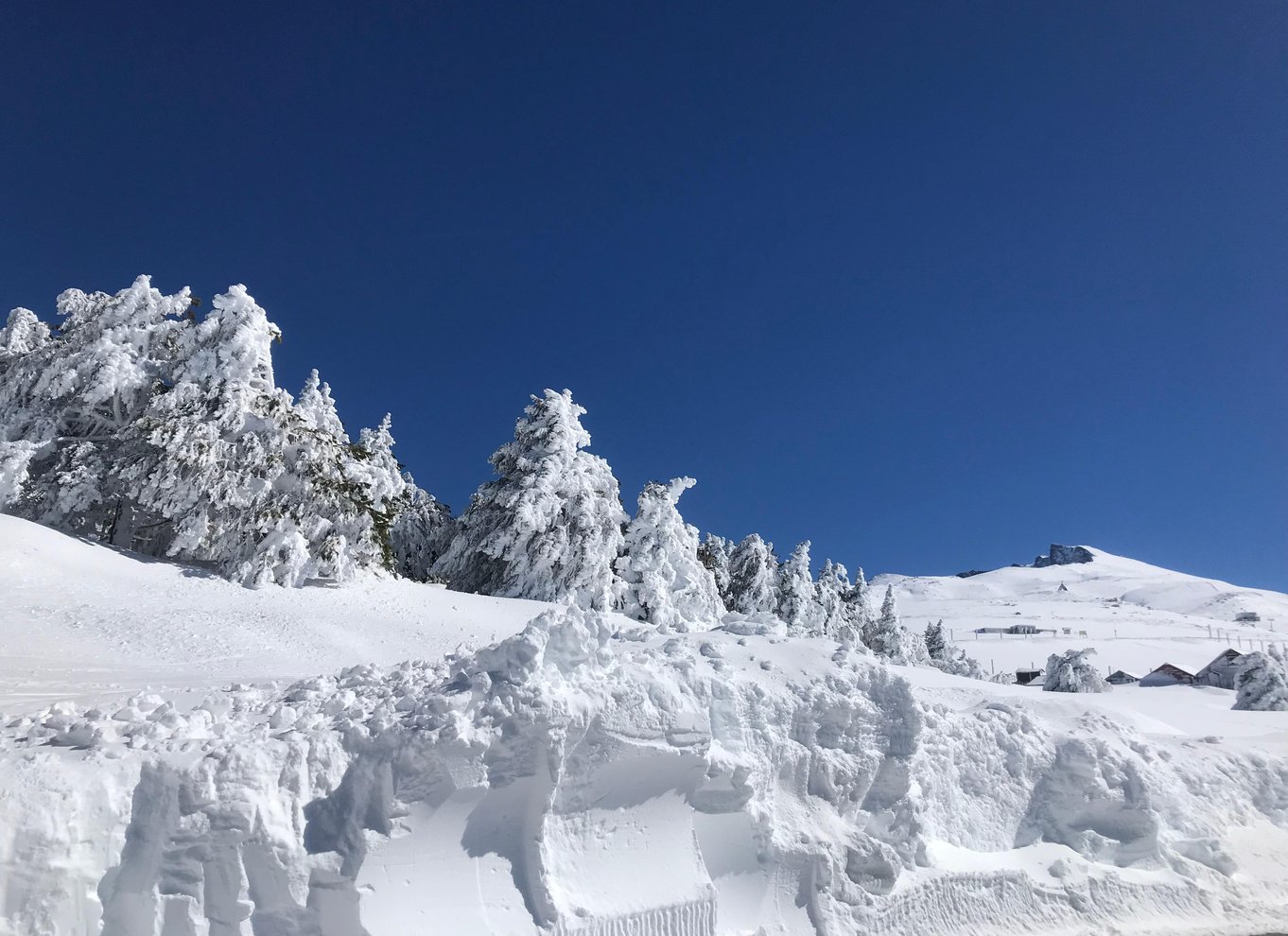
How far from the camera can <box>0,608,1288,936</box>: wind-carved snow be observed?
678 cm

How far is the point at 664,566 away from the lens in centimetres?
2962

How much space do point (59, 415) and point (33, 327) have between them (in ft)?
23.0

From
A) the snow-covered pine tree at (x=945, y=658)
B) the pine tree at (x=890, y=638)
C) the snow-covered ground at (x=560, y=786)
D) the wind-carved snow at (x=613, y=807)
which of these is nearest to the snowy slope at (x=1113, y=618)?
the snow-covered pine tree at (x=945, y=658)

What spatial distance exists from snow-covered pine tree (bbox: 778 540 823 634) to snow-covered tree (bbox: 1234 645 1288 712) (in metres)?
19.2

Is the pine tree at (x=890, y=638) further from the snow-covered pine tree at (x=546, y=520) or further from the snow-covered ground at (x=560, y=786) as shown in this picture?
the snow-covered ground at (x=560, y=786)

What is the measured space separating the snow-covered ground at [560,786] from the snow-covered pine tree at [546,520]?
9313 mm

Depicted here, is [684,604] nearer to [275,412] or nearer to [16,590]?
[275,412]

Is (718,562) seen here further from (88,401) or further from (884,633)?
(88,401)

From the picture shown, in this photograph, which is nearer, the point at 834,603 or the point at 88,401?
the point at 88,401

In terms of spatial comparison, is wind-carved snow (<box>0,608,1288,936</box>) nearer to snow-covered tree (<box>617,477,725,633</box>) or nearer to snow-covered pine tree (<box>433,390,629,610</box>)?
snow-covered pine tree (<box>433,390,629,610</box>)

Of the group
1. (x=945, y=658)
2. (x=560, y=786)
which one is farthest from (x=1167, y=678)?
(x=560, y=786)

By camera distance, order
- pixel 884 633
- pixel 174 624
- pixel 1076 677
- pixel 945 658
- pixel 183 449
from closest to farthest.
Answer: pixel 174 624, pixel 183 449, pixel 1076 677, pixel 884 633, pixel 945 658

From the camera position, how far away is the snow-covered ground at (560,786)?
22.5 ft

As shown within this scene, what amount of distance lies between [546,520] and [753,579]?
19454mm
